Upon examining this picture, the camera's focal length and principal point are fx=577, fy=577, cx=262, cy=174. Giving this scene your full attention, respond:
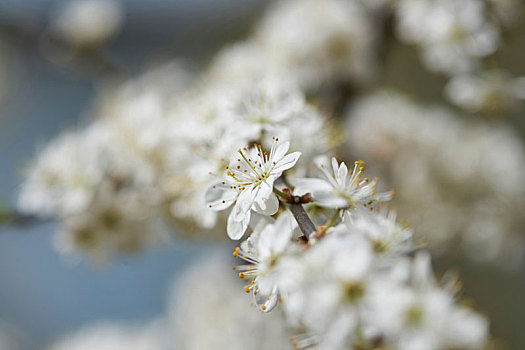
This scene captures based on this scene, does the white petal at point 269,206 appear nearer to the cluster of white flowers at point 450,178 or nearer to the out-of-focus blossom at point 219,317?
the out-of-focus blossom at point 219,317

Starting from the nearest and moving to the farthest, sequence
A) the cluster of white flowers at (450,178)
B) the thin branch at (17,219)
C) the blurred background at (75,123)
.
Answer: the thin branch at (17,219), the cluster of white flowers at (450,178), the blurred background at (75,123)

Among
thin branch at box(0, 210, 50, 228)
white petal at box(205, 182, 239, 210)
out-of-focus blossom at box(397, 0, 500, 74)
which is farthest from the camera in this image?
out-of-focus blossom at box(397, 0, 500, 74)

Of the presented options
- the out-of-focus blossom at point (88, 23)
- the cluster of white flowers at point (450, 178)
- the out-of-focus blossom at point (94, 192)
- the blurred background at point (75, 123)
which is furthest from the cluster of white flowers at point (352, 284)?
the blurred background at point (75, 123)

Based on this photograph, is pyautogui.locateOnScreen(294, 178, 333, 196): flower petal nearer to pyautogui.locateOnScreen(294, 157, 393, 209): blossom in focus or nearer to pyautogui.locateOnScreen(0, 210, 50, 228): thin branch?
pyautogui.locateOnScreen(294, 157, 393, 209): blossom in focus

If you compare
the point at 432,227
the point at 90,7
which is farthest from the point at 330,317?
the point at 90,7

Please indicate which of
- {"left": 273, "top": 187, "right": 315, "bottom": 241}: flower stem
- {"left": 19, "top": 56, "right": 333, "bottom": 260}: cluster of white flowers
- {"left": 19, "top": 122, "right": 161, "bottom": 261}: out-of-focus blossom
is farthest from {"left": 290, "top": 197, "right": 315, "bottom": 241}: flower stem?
{"left": 19, "top": 122, "right": 161, "bottom": 261}: out-of-focus blossom

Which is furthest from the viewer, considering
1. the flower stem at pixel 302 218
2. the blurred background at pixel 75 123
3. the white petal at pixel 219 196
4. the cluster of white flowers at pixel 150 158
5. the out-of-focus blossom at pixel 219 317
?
the blurred background at pixel 75 123

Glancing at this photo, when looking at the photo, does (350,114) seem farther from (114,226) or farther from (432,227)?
(114,226)
